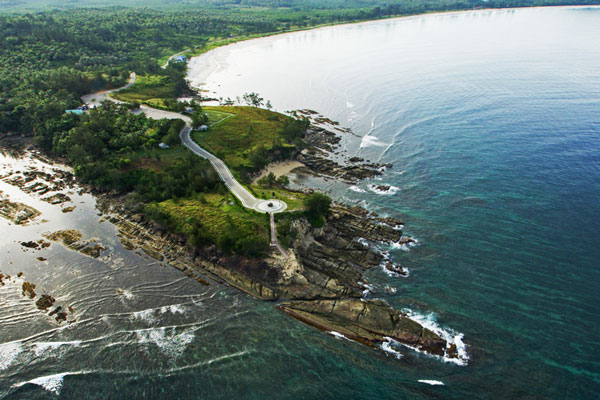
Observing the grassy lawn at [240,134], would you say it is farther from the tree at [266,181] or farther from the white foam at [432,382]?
the white foam at [432,382]

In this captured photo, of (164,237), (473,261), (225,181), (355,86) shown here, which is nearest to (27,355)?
(164,237)

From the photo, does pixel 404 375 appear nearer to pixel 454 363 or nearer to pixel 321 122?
pixel 454 363

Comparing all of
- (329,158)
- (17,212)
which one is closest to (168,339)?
(17,212)

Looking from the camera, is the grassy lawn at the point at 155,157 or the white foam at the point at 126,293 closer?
the white foam at the point at 126,293

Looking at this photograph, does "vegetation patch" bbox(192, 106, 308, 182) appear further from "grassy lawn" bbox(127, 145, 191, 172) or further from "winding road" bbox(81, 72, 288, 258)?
"grassy lawn" bbox(127, 145, 191, 172)

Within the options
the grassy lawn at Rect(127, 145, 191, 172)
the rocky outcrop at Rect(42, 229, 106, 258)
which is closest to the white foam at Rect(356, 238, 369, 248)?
the rocky outcrop at Rect(42, 229, 106, 258)

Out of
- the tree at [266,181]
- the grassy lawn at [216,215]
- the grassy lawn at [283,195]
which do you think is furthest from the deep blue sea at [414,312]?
the grassy lawn at [283,195]

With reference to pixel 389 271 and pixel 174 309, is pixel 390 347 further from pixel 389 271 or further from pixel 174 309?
pixel 174 309
